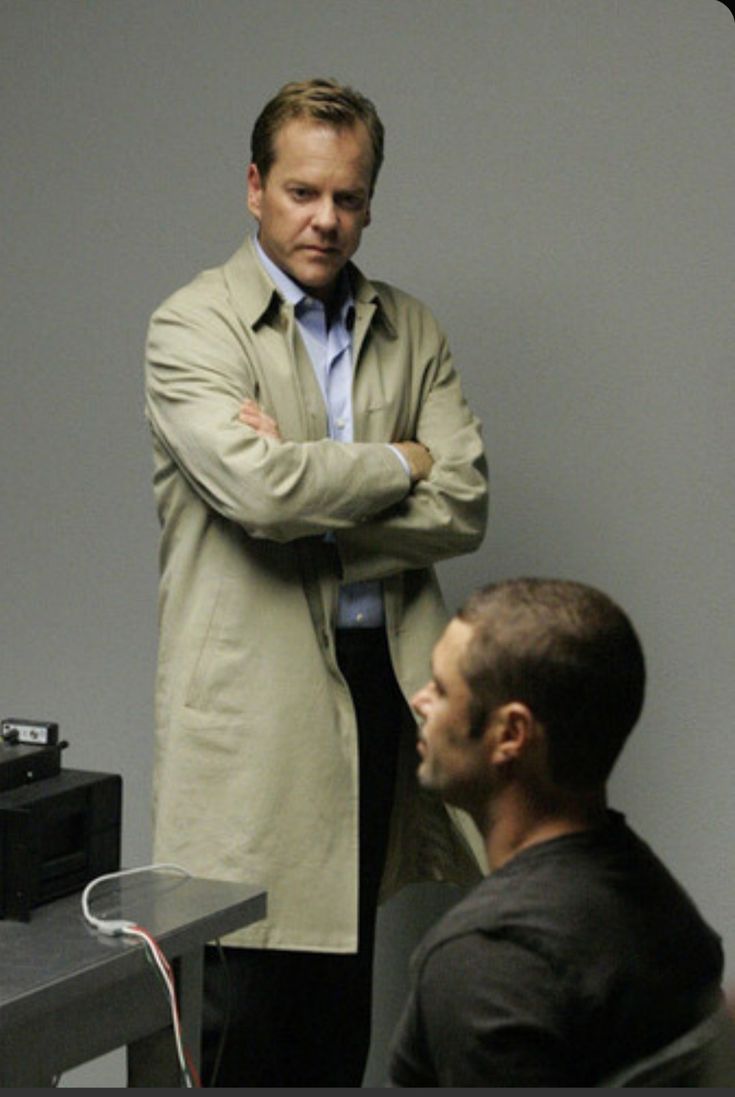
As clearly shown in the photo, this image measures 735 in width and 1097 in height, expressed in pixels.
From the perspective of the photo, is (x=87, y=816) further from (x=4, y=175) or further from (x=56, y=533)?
(x=4, y=175)

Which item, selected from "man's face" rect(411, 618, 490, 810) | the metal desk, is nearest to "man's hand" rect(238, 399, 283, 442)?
the metal desk

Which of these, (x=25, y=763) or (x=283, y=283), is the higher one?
(x=283, y=283)

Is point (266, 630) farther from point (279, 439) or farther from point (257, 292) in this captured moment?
point (257, 292)

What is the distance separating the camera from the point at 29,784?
2.51 meters

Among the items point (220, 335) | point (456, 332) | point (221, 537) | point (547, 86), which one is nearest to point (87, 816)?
point (221, 537)

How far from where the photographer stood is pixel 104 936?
2312mm

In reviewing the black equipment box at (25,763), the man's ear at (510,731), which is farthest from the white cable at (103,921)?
the man's ear at (510,731)

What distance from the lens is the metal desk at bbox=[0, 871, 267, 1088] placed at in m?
2.09

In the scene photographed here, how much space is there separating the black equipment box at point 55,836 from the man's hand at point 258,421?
23.5 inches

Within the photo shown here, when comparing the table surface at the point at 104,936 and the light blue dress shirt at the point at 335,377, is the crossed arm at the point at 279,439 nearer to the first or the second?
the light blue dress shirt at the point at 335,377

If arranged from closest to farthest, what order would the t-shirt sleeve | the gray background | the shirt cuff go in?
the t-shirt sleeve, the shirt cuff, the gray background

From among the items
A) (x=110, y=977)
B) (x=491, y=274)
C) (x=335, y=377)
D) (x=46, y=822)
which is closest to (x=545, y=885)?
(x=110, y=977)

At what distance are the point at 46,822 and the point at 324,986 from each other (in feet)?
2.87

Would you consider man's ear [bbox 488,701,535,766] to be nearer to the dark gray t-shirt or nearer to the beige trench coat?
the dark gray t-shirt
